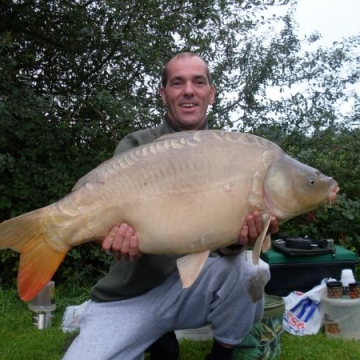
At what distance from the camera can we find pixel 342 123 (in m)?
4.39

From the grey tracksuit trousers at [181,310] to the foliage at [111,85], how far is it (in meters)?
1.62

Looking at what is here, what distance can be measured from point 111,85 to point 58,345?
82.3 inches

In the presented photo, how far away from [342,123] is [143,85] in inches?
64.0

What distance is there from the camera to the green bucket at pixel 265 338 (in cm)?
217

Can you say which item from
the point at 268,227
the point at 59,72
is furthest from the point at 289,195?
the point at 59,72

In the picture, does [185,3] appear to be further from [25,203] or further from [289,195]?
[289,195]

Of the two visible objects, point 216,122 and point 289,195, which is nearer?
point 289,195

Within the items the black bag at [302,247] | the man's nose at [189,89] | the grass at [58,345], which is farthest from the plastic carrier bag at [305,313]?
the man's nose at [189,89]

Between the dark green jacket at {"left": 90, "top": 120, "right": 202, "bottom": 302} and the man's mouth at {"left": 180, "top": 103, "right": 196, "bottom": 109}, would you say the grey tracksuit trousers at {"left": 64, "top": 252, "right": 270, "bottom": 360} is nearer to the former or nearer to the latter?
the dark green jacket at {"left": 90, "top": 120, "right": 202, "bottom": 302}

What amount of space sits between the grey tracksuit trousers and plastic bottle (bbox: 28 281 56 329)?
1054 millimetres

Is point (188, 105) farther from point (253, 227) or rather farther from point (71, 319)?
point (71, 319)

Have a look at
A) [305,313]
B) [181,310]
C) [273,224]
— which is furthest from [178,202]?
[305,313]

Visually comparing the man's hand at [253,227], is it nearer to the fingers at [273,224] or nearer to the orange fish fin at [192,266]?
the fingers at [273,224]

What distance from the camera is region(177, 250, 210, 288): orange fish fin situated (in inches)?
61.7
